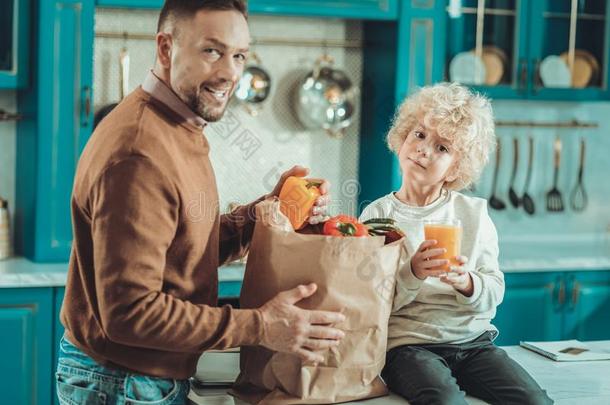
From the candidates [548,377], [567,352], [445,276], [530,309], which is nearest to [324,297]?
[445,276]

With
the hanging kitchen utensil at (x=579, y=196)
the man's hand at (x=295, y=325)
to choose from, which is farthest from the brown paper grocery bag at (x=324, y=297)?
the hanging kitchen utensil at (x=579, y=196)

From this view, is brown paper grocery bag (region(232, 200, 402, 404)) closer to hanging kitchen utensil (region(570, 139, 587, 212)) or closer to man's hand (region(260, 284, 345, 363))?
man's hand (region(260, 284, 345, 363))

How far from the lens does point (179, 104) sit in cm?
180

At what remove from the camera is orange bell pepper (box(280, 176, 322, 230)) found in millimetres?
1915

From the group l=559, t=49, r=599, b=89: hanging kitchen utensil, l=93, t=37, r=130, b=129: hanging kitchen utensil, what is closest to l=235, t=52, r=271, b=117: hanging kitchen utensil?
l=93, t=37, r=130, b=129: hanging kitchen utensil

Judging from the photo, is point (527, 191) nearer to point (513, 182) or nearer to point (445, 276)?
point (513, 182)

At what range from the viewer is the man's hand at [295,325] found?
5.63 ft

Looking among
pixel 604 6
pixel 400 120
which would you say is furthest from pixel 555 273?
pixel 400 120

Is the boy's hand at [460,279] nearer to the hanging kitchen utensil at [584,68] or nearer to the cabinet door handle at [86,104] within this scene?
the cabinet door handle at [86,104]

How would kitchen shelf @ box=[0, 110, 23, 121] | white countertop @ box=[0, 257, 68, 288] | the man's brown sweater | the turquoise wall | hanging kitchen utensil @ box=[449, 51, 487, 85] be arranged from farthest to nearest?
the turquoise wall, hanging kitchen utensil @ box=[449, 51, 487, 85], kitchen shelf @ box=[0, 110, 23, 121], white countertop @ box=[0, 257, 68, 288], the man's brown sweater

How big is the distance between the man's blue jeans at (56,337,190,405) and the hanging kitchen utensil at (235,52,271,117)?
7.55 ft

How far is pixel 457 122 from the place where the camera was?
2.37 m

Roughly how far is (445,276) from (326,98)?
2.21m

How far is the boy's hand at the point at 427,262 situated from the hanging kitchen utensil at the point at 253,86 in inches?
85.5
